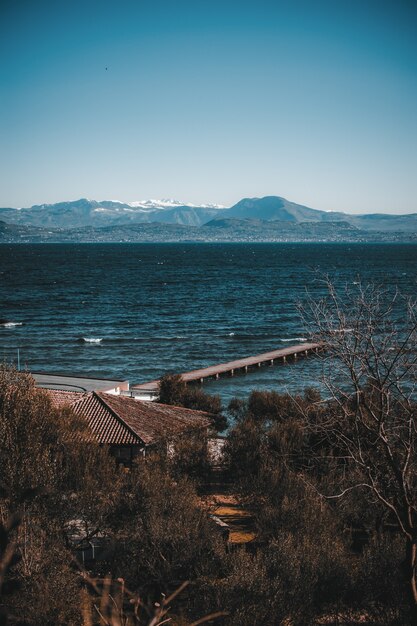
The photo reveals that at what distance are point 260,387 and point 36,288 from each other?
7608 centimetres

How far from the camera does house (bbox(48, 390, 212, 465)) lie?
2666cm

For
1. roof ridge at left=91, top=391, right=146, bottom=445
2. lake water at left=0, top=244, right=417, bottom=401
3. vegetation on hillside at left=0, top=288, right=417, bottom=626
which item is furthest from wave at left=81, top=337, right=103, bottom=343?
vegetation on hillside at left=0, top=288, right=417, bottom=626

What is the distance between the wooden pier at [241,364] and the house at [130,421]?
12755 mm

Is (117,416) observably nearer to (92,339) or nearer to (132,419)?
(132,419)

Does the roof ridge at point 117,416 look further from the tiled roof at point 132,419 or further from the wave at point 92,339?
the wave at point 92,339

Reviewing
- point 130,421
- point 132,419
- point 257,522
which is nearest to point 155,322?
point 132,419

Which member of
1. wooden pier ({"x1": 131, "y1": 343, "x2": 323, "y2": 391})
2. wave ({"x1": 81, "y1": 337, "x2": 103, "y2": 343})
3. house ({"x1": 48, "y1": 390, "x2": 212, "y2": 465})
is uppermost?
house ({"x1": 48, "y1": 390, "x2": 212, "y2": 465})

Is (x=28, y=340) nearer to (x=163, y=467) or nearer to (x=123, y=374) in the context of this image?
(x=123, y=374)

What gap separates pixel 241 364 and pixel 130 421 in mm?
26527

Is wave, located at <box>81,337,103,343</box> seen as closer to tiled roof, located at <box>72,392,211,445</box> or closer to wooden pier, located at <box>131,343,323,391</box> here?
wooden pier, located at <box>131,343,323,391</box>

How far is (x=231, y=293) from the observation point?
110312mm

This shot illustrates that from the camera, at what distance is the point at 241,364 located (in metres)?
54.2

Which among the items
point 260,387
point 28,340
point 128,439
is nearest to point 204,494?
point 128,439

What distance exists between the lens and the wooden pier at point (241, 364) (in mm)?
48513
